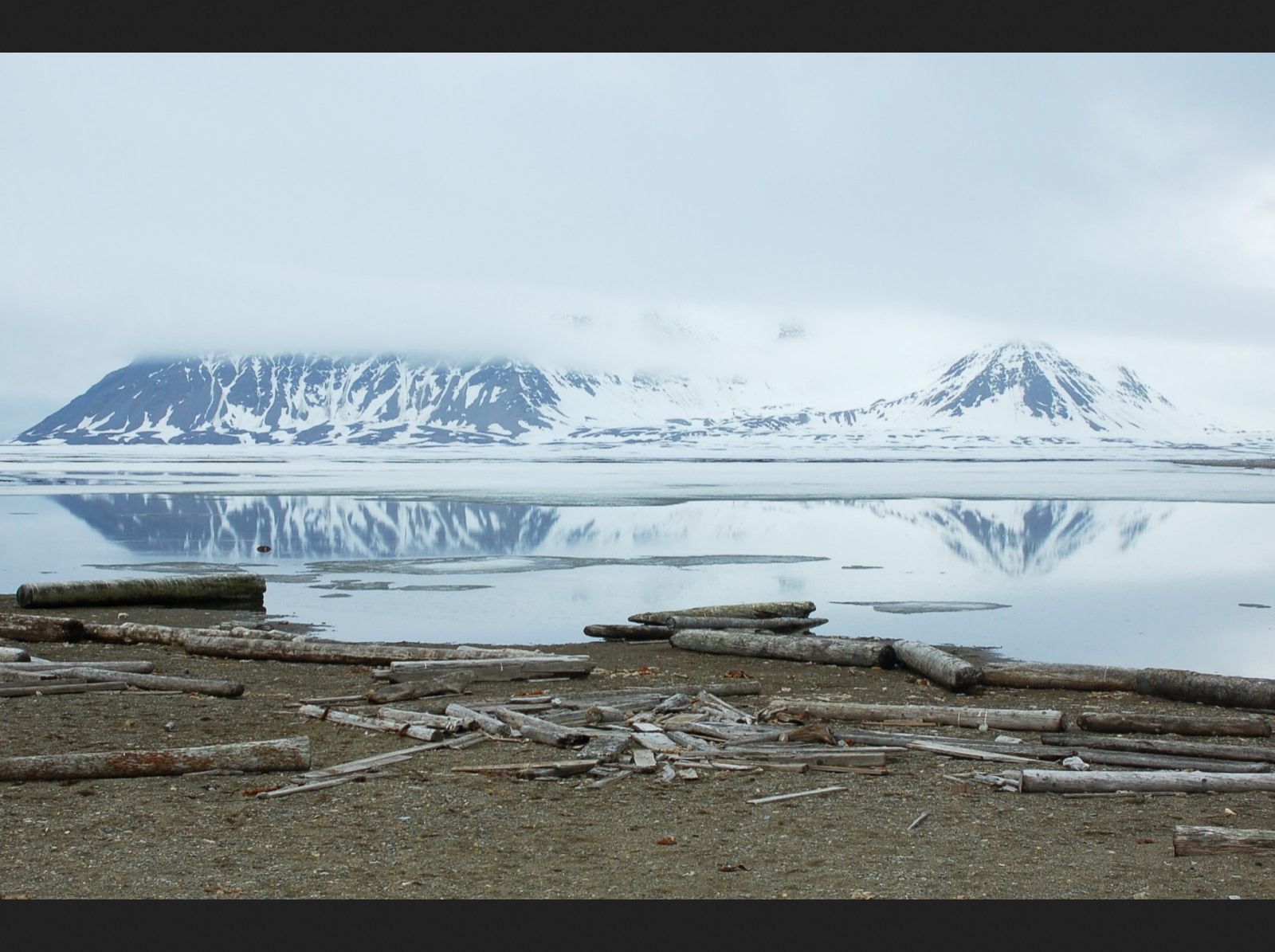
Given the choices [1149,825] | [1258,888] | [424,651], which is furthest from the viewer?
[424,651]

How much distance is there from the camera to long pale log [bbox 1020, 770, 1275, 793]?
934 cm

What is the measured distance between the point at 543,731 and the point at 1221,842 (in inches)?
231

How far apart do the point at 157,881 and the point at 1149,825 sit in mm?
6952

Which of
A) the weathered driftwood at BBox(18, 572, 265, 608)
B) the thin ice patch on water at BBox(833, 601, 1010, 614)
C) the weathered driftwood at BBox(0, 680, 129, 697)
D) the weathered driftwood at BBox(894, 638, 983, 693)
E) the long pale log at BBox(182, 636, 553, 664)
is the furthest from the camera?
the thin ice patch on water at BBox(833, 601, 1010, 614)

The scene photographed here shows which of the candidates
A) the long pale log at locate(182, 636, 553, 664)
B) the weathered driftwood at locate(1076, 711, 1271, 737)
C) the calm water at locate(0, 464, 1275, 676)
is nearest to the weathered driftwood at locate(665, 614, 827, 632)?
the calm water at locate(0, 464, 1275, 676)

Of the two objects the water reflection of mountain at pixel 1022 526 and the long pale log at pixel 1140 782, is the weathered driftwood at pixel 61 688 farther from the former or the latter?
the water reflection of mountain at pixel 1022 526

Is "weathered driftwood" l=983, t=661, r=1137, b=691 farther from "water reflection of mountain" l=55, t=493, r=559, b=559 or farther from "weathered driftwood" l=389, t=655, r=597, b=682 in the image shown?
"water reflection of mountain" l=55, t=493, r=559, b=559

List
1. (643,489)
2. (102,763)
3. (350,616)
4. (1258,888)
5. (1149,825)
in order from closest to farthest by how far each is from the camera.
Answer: (1258,888)
(1149,825)
(102,763)
(350,616)
(643,489)

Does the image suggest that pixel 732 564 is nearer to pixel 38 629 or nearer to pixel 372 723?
pixel 38 629

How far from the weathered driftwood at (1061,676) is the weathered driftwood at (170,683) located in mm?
9347

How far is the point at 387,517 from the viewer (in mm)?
43188

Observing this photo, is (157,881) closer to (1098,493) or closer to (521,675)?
(521,675)

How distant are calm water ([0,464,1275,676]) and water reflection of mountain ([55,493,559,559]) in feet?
0.68

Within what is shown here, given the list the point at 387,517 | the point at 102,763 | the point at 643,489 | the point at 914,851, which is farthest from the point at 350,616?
the point at 643,489
